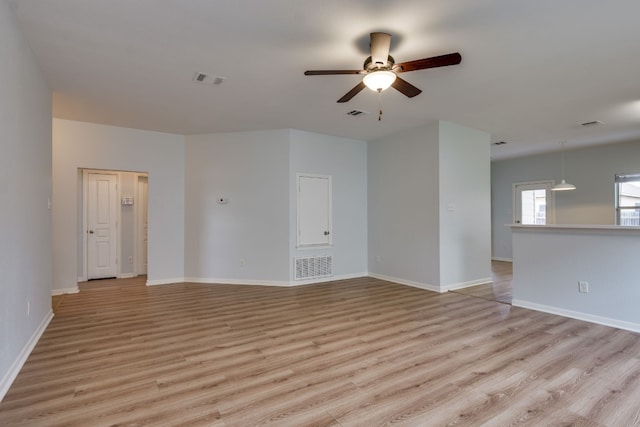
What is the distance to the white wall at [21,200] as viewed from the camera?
2.30m

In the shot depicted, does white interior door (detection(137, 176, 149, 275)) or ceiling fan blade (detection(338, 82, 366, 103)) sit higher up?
ceiling fan blade (detection(338, 82, 366, 103))

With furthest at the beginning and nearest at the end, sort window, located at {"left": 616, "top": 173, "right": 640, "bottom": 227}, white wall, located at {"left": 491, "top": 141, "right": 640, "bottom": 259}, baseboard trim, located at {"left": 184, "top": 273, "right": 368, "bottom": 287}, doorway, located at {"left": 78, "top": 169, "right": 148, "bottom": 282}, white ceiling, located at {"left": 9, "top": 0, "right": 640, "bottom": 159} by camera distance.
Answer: white wall, located at {"left": 491, "top": 141, "right": 640, "bottom": 259}, window, located at {"left": 616, "top": 173, "right": 640, "bottom": 227}, doorway, located at {"left": 78, "top": 169, "right": 148, "bottom": 282}, baseboard trim, located at {"left": 184, "top": 273, "right": 368, "bottom": 287}, white ceiling, located at {"left": 9, "top": 0, "right": 640, "bottom": 159}

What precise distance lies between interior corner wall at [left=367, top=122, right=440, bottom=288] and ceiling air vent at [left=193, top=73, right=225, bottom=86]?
3.39 m

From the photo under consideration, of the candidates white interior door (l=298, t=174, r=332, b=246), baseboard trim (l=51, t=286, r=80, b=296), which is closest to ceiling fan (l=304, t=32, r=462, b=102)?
white interior door (l=298, t=174, r=332, b=246)

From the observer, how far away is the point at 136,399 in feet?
7.23

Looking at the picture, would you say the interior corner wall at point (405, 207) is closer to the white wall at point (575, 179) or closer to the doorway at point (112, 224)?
the white wall at point (575, 179)

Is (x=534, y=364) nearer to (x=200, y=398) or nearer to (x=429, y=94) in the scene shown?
(x=200, y=398)

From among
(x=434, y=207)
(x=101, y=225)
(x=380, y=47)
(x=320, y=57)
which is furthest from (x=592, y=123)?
(x=101, y=225)

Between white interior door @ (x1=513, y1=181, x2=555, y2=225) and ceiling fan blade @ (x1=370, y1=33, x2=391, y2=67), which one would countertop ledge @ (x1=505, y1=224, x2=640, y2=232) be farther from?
white interior door @ (x1=513, y1=181, x2=555, y2=225)

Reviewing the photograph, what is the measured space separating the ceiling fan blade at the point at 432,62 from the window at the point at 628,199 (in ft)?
22.6

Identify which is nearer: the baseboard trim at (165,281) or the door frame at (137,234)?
the baseboard trim at (165,281)

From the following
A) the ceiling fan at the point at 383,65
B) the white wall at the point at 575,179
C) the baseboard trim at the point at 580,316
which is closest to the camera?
the ceiling fan at the point at 383,65

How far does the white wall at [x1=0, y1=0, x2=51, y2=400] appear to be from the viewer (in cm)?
230

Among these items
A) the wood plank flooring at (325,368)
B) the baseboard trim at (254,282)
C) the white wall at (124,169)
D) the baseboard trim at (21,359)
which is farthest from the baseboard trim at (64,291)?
the baseboard trim at (21,359)
